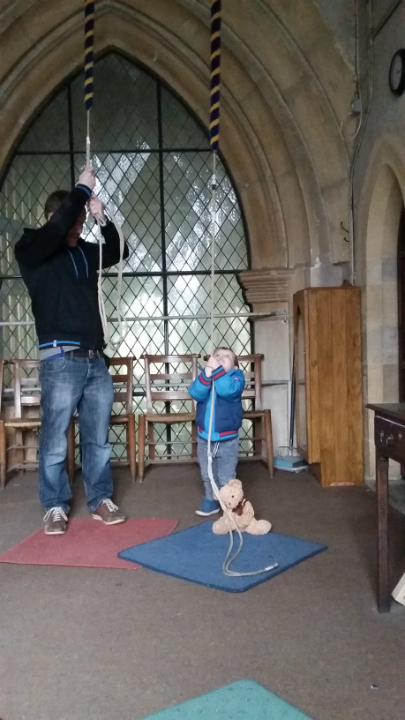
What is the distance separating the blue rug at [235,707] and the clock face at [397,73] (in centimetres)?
288

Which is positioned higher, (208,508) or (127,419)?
(127,419)

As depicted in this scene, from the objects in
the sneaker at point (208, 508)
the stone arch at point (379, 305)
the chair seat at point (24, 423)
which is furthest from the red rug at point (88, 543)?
the stone arch at point (379, 305)

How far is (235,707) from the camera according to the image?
1704 millimetres

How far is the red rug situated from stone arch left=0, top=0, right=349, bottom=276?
220 centimetres

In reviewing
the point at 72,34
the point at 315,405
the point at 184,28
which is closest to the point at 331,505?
the point at 315,405

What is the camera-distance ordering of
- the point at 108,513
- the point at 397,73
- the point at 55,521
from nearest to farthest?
1. the point at 55,521
2. the point at 108,513
3. the point at 397,73

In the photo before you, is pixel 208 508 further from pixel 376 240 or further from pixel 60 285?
pixel 376 240

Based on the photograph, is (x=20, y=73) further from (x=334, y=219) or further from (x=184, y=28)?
(x=334, y=219)

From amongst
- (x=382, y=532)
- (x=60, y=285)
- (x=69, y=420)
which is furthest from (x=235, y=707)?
(x=60, y=285)

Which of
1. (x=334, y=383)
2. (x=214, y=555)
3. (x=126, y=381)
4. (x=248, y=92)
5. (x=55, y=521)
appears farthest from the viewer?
(x=248, y=92)

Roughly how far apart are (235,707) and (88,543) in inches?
58.5

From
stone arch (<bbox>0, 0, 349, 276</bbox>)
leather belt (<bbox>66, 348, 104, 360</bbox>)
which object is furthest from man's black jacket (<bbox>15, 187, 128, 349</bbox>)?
stone arch (<bbox>0, 0, 349, 276</bbox>)

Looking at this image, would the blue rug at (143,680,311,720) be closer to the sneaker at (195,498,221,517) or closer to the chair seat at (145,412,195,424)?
the sneaker at (195,498,221,517)

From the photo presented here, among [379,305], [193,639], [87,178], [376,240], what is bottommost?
[193,639]
